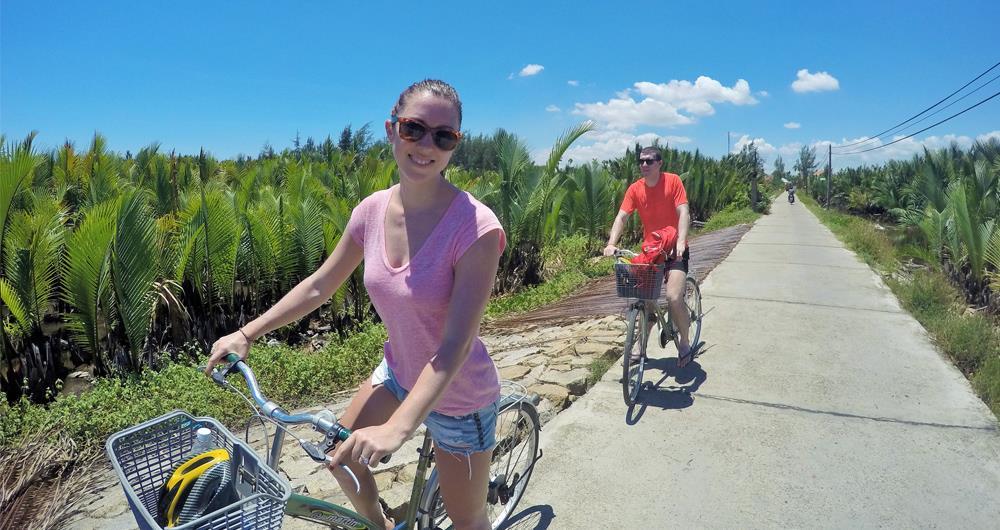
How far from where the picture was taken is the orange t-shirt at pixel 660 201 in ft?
15.6

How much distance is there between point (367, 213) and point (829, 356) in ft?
15.6

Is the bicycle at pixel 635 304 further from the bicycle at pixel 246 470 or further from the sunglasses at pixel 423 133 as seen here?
the sunglasses at pixel 423 133

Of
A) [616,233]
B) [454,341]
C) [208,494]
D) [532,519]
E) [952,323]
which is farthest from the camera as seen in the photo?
[952,323]

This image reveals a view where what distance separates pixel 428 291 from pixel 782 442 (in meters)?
2.97

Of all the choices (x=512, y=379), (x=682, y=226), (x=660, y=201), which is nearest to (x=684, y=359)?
(x=682, y=226)

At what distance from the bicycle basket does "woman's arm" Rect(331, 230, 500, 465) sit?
0.16 m

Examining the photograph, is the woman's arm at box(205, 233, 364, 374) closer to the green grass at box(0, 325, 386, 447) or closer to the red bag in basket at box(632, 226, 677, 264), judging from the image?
the green grass at box(0, 325, 386, 447)

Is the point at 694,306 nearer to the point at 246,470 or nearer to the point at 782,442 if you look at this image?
the point at 782,442

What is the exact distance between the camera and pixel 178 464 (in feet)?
4.79

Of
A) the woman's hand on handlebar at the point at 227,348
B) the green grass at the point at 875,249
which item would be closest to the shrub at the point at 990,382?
the woman's hand on handlebar at the point at 227,348

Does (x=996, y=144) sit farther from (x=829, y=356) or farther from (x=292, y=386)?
(x=292, y=386)

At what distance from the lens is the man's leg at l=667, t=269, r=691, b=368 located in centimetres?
465

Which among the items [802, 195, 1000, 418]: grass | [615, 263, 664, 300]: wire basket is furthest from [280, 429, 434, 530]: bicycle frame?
[802, 195, 1000, 418]: grass

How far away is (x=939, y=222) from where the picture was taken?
928cm
